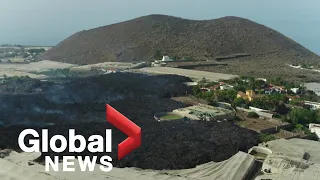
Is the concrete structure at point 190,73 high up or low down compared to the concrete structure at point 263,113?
up

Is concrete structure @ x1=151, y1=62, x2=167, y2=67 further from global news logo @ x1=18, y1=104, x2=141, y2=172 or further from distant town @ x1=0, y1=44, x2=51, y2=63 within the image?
global news logo @ x1=18, y1=104, x2=141, y2=172

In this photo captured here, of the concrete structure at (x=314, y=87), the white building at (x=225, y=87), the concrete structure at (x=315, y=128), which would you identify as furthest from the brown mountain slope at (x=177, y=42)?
the concrete structure at (x=315, y=128)

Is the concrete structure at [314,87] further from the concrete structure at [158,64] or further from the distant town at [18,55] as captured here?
the distant town at [18,55]

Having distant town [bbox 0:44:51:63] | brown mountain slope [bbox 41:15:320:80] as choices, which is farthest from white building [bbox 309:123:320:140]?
distant town [bbox 0:44:51:63]

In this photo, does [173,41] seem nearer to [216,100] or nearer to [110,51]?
[110,51]

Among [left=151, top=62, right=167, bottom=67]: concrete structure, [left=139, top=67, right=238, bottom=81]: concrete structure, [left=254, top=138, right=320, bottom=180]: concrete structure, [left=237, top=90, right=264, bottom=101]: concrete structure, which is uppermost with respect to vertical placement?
[left=151, top=62, right=167, bottom=67]: concrete structure

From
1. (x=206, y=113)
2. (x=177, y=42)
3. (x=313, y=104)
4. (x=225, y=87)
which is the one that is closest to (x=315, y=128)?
(x=313, y=104)

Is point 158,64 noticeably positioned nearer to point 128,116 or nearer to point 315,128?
point 128,116

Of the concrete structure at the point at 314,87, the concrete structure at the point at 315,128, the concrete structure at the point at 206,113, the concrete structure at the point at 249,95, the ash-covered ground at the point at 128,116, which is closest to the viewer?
the ash-covered ground at the point at 128,116
